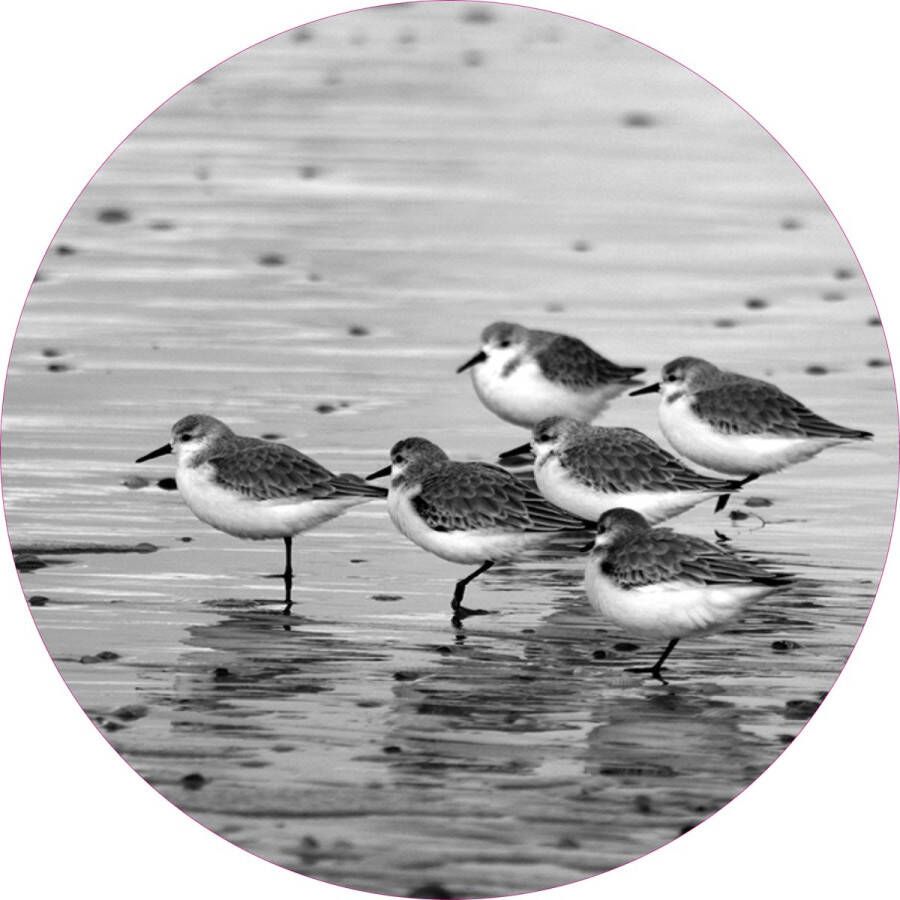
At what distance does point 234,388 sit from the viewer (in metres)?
11.3

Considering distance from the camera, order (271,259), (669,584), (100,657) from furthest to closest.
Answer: (271,259)
(100,657)
(669,584)

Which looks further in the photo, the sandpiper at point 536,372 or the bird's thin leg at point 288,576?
the sandpiper at point 536,372

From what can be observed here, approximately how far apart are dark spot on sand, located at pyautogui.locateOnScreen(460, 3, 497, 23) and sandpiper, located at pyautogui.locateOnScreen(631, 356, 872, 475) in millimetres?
2058

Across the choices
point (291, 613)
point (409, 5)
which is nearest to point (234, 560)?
point (291, 613)

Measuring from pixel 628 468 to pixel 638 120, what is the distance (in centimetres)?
188

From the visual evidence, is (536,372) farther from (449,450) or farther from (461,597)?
(461,597)

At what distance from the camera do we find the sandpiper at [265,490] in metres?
9.94

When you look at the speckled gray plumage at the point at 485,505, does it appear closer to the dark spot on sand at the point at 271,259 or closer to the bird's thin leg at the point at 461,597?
the bird's thin leg at the point at 461,597

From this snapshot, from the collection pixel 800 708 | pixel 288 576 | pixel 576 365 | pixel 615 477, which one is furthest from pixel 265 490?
pixel 800 708

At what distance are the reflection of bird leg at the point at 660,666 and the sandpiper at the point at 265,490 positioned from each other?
157 cm

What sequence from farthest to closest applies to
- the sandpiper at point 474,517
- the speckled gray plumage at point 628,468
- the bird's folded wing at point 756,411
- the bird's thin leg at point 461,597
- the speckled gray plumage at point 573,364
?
the speckled gray plumage at point 573,364, the bird's folded wing at point 756,411, the speckled gray plumage at point 628,468, the sandpiper at point 474,517, the bird's thin leg at point 461,597

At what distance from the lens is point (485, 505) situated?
32.0ft

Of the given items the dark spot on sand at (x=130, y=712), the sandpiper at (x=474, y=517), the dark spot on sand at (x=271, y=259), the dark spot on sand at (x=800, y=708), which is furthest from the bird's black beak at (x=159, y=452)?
the dark spot on sand at (x=800, y=708)

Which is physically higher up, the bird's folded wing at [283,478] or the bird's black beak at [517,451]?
the bird's black beak at [517,451]
